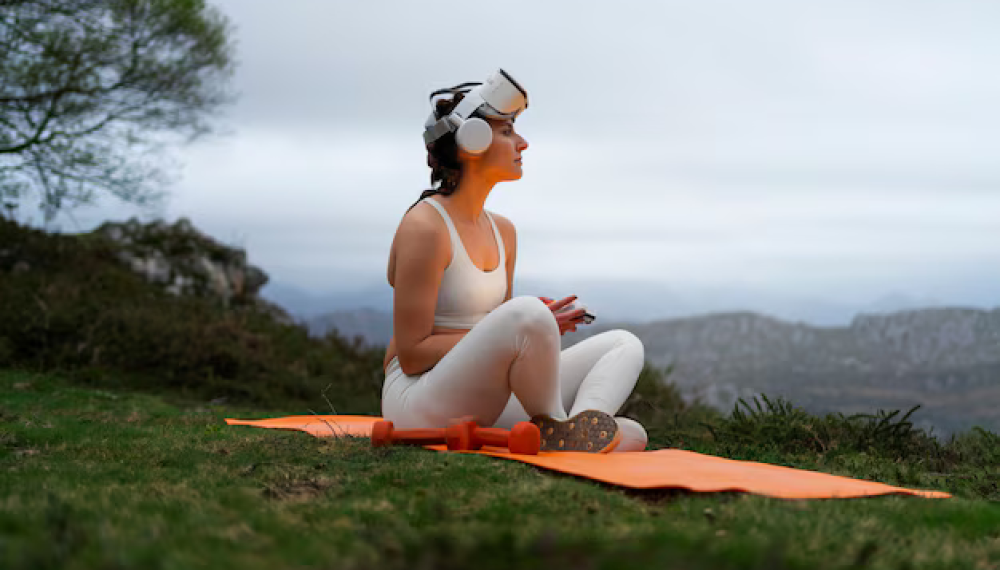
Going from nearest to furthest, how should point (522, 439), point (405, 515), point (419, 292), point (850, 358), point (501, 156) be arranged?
point (405, 515) → point (522, 439) → point (419, 292) → point (501, 156) → point (850, 358)

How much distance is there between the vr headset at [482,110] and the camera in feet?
15.0

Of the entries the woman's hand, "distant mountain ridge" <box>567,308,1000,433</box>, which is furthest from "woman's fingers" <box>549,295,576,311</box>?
"distant mountain ridge" <box>567,308,1000,433</box>

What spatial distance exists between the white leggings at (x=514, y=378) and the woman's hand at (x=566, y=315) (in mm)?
319

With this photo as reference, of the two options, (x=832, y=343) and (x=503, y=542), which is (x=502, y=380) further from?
(x=832, y=343)

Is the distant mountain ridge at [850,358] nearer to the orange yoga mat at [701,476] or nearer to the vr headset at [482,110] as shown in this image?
the orange yoga mat at [701,476]

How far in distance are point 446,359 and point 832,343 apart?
13.9m

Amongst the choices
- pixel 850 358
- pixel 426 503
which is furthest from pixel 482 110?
pixel 850 358

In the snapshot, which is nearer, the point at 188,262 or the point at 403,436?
the point at 403,436

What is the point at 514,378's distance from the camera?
4168 mm

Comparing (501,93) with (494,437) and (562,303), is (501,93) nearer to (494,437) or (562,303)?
(562,303)

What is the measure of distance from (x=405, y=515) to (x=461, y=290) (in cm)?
211

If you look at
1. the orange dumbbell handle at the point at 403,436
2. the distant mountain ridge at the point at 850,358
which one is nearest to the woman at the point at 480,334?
the orange dumbbell handle at the point at 403,436

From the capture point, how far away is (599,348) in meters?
4.88

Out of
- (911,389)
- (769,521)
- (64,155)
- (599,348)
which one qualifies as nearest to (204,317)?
(64,155)
